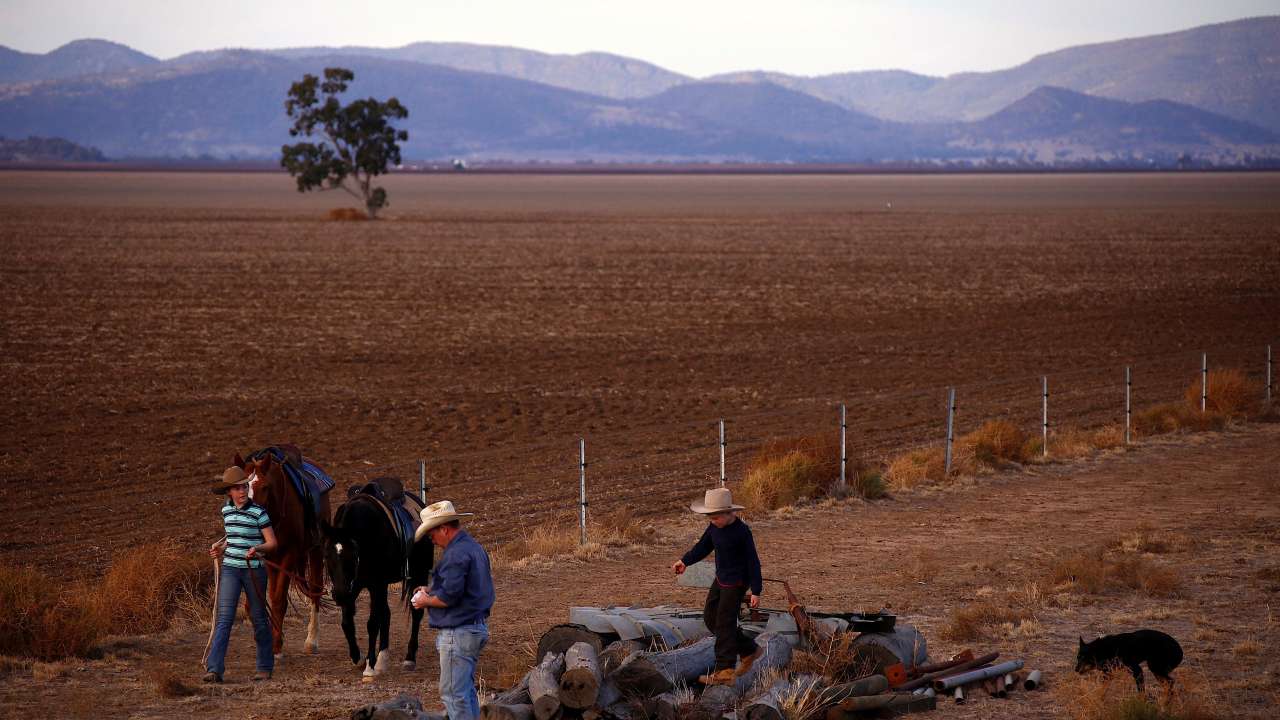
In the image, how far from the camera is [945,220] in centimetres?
9994

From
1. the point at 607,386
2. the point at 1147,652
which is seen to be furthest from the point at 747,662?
the point at 607,386

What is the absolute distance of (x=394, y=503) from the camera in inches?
449

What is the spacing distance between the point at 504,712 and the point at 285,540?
307 cm

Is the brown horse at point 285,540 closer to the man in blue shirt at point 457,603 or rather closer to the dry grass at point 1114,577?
the man in blue shirt at point 457,603

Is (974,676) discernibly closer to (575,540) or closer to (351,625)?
(351,625)

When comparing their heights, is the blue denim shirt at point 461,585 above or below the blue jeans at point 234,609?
above

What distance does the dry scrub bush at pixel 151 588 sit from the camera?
12.7 metres

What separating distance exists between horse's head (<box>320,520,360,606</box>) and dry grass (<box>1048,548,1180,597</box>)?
6.80 meters

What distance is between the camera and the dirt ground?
47.9ft

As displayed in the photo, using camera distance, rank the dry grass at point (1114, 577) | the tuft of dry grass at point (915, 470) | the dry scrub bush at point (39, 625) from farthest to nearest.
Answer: the tuft of dry grass at point (915, 470)
the dry grass at point (1114, 577)
the dry scrub bush at point (39, 625)

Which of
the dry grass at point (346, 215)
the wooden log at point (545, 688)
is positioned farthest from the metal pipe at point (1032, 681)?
Result: the dry grass at point (346, 215)

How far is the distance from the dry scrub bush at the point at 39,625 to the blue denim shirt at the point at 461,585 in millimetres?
4020

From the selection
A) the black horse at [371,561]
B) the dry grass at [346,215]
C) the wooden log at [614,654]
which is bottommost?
the wooden log at [614,654]

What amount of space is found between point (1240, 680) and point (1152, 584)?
2.79 meters
